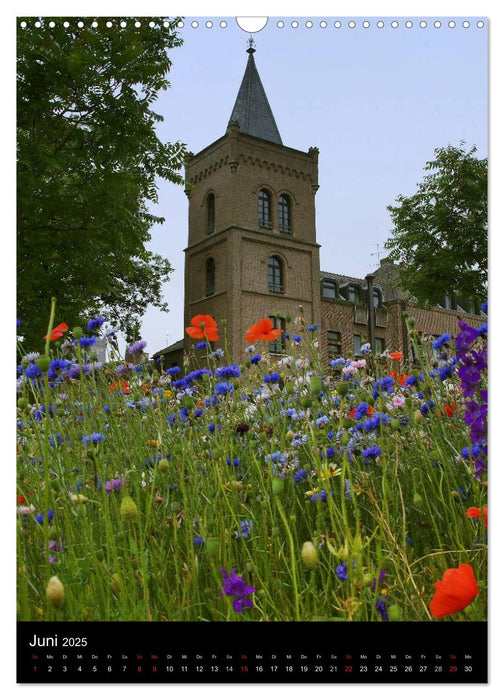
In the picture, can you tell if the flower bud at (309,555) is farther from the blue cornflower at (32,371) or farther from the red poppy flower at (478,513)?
the blue cornflower at (32,371)

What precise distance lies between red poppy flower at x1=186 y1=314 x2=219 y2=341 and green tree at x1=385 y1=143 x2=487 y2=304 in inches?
20.8

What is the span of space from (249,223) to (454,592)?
137 centimetres

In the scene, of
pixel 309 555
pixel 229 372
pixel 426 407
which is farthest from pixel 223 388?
pixel 309 555

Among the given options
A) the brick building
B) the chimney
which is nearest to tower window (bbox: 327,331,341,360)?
the brick building

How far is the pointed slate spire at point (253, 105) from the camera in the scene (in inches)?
50.4

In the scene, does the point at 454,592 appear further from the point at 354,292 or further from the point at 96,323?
the point at 96,323

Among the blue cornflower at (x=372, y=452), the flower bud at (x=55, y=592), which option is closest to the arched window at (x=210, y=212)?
the blue cornflower at (x=372, y=452)

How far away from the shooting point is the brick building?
4.68 ft

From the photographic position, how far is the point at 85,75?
1.60 meters

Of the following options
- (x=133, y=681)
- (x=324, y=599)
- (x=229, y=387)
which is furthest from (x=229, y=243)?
(x=133, y=681)

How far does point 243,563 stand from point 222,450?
0.30 meters

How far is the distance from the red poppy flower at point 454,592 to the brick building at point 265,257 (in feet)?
2.11

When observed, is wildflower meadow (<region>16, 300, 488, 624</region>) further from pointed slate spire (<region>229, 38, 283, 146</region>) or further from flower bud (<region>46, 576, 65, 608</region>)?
pointed slate spire (<region>229, 38, 283, 146</region>)

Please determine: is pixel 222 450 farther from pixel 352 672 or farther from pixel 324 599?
pixel 352 672
